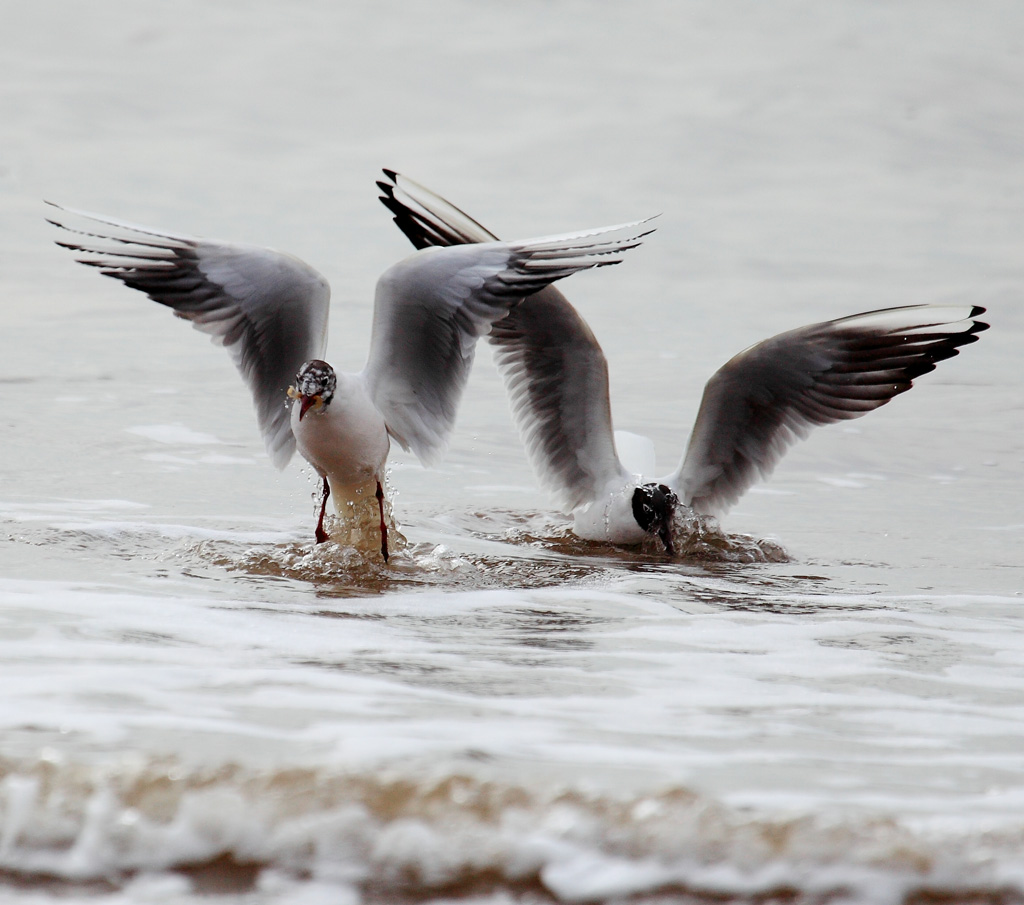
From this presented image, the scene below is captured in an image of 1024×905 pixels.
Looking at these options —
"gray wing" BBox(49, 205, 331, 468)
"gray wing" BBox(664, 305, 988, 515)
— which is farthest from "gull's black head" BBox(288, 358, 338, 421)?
"gray wing" BBox(664, 305, 988, 515)

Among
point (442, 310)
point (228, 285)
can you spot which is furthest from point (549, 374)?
point (228, 285)

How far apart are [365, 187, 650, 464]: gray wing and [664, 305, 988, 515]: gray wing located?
103cm

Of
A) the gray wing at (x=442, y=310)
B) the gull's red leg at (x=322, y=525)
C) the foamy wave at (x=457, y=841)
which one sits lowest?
the foamy wave at (x=457, y=841)

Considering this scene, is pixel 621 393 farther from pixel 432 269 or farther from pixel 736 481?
pixel 432 269

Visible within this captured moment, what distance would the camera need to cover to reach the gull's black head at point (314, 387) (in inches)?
202

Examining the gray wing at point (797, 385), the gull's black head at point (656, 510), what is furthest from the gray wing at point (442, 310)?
the gray wing at point (797, 385)

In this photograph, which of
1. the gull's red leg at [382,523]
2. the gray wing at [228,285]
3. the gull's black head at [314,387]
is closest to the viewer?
the gull's black head at [314,387]

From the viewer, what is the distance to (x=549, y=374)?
663 centimetres

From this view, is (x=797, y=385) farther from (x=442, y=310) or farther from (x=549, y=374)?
(x=442, y=310)

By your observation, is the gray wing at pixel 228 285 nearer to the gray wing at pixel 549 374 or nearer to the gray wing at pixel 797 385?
the gray wing at pixel 549 374

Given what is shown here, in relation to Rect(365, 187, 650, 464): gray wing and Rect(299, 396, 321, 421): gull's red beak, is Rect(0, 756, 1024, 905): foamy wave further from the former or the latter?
Rect(365, 187, 650, 464): gray wing

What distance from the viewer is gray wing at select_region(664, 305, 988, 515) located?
6.25 meters

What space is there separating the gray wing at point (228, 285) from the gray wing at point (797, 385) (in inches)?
68.3

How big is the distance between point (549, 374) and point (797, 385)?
1.08m
